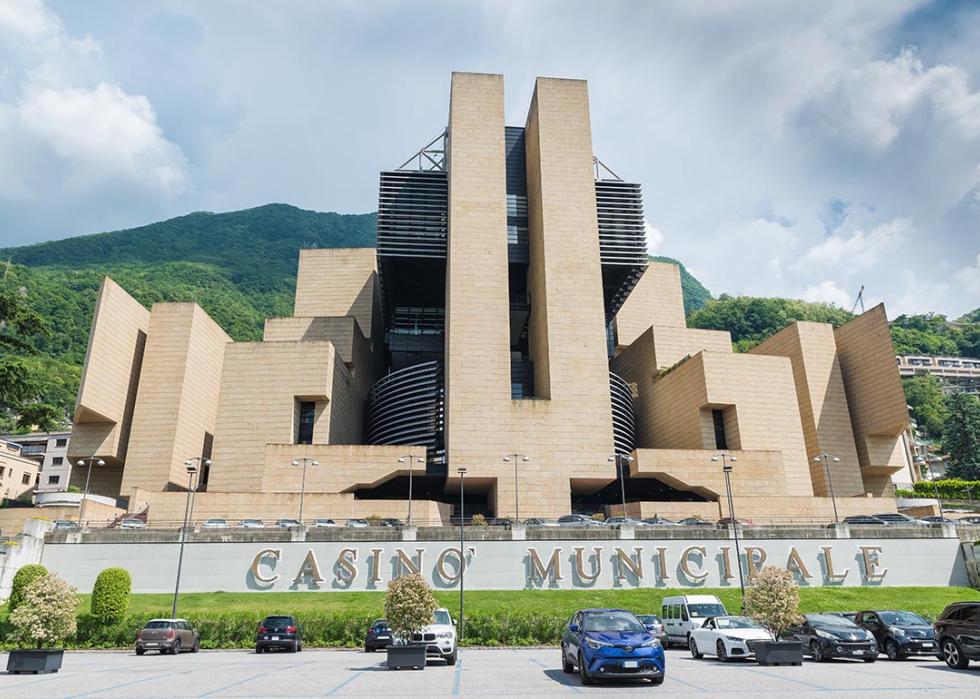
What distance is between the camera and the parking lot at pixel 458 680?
514 inches

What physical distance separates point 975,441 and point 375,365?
88757mm

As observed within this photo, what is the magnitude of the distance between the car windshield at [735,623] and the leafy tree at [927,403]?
159407mm

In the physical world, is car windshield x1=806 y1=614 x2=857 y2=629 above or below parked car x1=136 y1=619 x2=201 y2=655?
above

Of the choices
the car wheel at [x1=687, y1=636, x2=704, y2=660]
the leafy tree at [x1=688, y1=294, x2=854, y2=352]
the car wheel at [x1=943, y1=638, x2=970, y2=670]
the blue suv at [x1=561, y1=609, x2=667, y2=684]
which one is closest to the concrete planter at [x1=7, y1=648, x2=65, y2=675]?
the blue suv at [x1=561, y1=609, x2=667, y2=684]

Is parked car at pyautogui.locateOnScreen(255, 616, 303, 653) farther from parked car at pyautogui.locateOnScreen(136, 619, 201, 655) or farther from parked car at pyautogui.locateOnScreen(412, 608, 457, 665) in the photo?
parked car at pyautogui.locateOnScreen(412, 608, 457, 665)

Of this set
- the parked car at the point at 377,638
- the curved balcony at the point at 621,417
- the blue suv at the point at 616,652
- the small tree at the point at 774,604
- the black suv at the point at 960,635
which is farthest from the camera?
the curved balcony at the point at 621,417

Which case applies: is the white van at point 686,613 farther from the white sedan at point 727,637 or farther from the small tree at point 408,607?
the small tree at point 408,607

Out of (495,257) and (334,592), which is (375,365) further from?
(334,592)

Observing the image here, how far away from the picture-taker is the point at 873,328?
73750mm

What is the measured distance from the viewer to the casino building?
6050 cm

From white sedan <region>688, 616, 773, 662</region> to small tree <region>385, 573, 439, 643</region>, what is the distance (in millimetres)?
8568

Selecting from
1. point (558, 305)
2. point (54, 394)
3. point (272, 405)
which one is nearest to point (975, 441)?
point (558, 305)

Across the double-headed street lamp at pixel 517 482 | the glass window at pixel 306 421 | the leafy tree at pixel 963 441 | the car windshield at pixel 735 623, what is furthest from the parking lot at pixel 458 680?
the leafy tree at pixel 963 441

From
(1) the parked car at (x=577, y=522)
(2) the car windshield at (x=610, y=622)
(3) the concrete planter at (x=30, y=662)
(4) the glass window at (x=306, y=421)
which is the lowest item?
(3) the concrete planter at (x=30, y=662)
